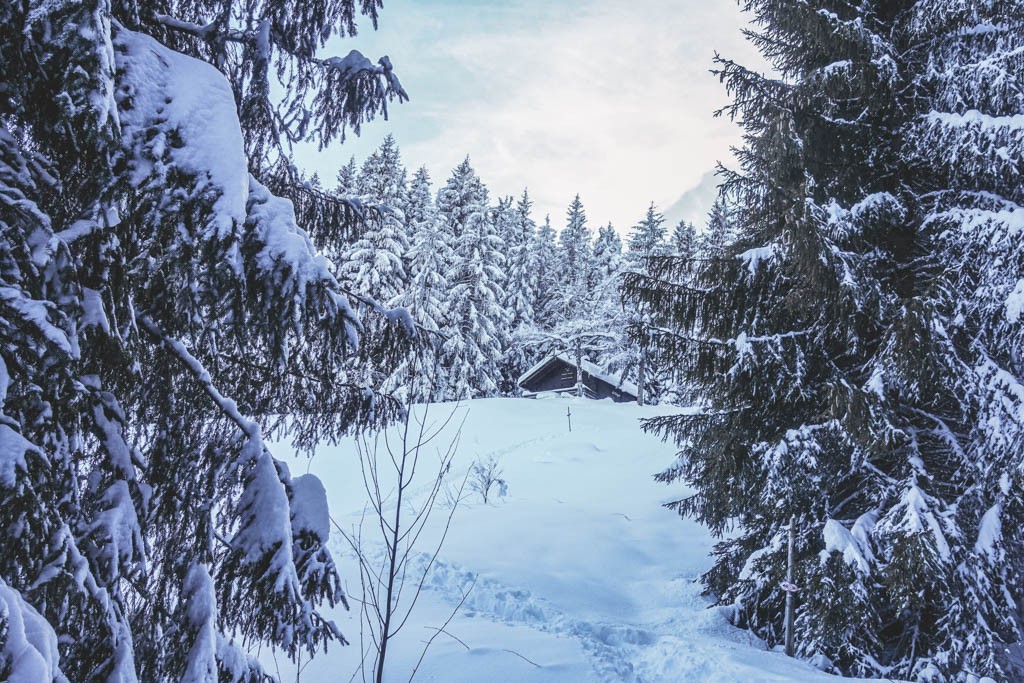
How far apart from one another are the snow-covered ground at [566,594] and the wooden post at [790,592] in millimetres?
367

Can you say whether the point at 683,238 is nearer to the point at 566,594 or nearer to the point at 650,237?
the point at 650,237

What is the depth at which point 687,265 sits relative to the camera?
21.7 feet

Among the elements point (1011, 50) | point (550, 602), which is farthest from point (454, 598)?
point (1011, 50)

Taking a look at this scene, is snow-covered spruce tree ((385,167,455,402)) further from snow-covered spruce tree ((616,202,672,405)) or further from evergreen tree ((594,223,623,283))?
evergreen tree ((594,223,623,283))

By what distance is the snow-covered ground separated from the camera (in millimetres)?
A: 4945

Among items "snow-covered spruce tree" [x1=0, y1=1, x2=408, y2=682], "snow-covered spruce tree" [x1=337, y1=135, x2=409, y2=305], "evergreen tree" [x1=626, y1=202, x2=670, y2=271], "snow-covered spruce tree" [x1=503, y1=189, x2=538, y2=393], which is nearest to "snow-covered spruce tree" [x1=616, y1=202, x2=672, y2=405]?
"evergreen tree" [x1=626, y1=202, x2=670, y2=271]

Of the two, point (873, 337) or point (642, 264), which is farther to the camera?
point (642, 264)

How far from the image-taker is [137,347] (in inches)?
91.0

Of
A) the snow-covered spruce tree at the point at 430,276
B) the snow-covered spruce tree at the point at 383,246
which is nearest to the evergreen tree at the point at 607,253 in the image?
the snow-covered spruce tree at the point at 430,276

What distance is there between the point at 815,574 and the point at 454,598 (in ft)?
13.6

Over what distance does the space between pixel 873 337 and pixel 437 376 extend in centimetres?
499

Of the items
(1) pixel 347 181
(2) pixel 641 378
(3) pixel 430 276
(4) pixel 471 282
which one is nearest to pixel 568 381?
(2) pixel 641 378

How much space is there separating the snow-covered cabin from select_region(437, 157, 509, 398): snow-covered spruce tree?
4121 millimetres

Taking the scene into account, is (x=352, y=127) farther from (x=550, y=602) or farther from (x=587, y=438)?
(x=587, y=438)
